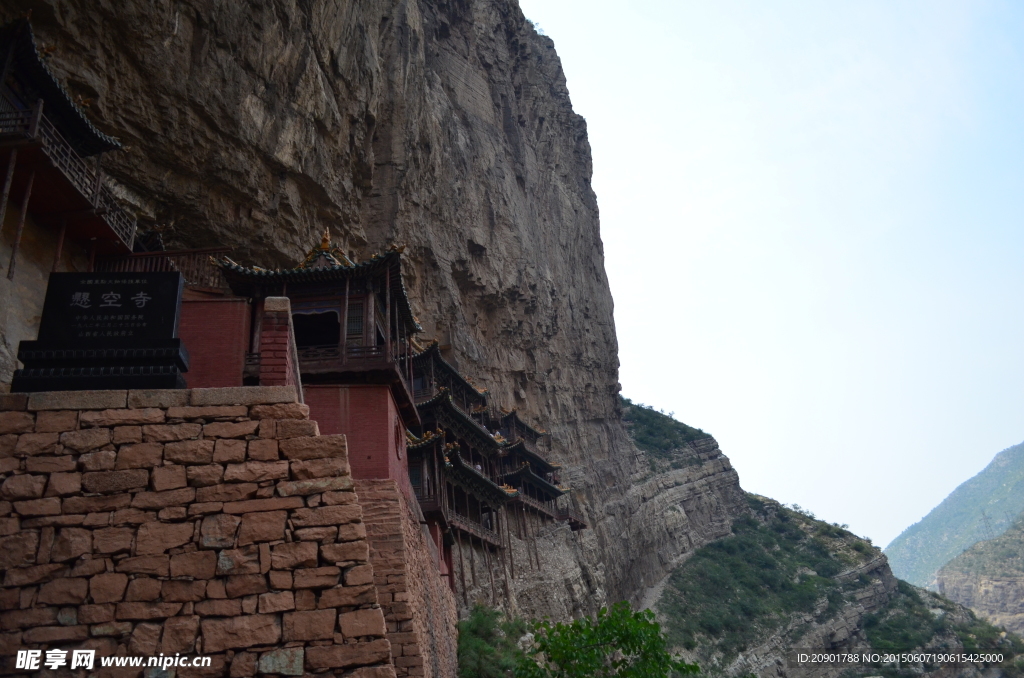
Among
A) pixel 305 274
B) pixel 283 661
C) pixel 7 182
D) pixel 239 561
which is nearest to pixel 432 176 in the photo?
pixel 305 274

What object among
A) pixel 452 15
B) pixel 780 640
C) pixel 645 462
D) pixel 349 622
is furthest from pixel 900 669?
pixel 349 622

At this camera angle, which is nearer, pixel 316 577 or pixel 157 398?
pixel 316 577

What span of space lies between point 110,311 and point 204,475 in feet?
6.17

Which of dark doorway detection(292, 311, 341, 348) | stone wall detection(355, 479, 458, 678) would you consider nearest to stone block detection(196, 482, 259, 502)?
stone wall detection(355, 479, 458, 678)

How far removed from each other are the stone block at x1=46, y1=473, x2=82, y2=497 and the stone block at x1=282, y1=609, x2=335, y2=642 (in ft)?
6.00

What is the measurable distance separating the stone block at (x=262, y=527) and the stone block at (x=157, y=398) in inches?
44.0

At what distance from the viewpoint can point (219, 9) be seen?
66.8ft

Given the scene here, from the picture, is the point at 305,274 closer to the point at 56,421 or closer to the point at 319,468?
the point at 56,421

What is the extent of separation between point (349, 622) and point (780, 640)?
45.2m

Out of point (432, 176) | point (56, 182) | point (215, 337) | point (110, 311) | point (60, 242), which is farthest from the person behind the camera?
point (432, 176)

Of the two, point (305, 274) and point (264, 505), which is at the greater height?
point (305, 274)

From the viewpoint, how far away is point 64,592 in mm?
5020

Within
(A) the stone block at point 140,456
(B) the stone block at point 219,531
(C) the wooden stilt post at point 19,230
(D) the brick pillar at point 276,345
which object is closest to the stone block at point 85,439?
(A) the stone block at point 140,456

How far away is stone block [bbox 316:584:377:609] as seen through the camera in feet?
16.9
